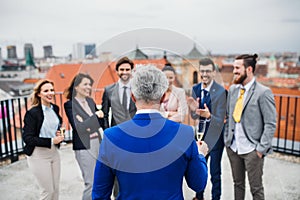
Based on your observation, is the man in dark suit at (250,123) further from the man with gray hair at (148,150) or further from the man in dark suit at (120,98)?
the man with gray hair at (148,150)

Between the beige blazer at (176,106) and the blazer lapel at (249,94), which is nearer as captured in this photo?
the beige blazer at (176,106)

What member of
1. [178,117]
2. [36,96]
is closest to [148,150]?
[178,117]

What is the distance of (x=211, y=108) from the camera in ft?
6.33

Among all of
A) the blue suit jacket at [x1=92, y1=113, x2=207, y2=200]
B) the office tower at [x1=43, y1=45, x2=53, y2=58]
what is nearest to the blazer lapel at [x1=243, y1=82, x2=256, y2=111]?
the blue suit jacket at [x1=92, y1=113, x2=207, y2=200]

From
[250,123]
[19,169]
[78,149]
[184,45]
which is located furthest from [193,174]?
[19,169]

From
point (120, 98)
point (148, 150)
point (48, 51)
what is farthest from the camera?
point (48, 51)

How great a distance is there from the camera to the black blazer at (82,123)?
6.15ft

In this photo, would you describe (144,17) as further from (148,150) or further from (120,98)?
(148,150)

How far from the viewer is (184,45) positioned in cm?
113

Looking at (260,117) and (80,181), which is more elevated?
(260,117)

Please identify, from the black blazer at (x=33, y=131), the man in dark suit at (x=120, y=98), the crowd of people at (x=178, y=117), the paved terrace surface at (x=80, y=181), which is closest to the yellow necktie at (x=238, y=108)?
the crowd of people at (x=178, y=117)

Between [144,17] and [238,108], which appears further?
[144,17]

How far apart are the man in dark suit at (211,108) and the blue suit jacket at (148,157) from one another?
1.33ft

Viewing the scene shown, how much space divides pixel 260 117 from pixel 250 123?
0.09 meters
